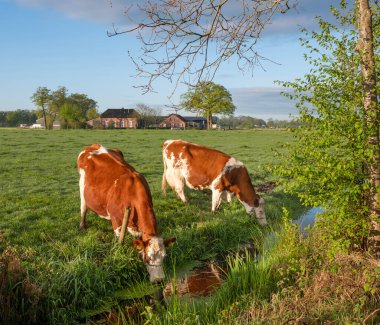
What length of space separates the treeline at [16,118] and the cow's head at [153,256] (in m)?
132

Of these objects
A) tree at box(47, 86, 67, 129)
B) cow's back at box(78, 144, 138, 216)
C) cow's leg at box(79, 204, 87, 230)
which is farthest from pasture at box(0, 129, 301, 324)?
tree at box(47, 86, 67, 129)

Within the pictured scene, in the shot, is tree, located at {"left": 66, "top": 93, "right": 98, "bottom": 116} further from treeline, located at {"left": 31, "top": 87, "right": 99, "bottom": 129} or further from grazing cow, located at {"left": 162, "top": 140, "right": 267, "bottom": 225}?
grazing cow, located at {"left": 162, "top": 140, "right": 267, "bottom": 225}

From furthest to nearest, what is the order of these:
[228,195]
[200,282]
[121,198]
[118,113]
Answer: [118,113], [228,195], [121,198], [200,282]

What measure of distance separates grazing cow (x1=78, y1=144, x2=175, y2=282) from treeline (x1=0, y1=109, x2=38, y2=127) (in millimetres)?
129466

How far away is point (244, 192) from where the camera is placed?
1147 cm

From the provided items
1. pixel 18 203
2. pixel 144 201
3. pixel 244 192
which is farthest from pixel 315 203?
pixel 18 203

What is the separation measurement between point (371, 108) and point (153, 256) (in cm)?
418

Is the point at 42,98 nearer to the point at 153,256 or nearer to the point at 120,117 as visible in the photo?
the point at 120,117

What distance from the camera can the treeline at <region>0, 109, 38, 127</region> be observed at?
130125mm

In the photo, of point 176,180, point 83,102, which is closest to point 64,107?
point 83,102

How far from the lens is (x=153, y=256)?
6723 millimetres

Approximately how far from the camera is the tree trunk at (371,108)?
588 centimetres

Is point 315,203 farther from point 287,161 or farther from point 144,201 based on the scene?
point 144,201

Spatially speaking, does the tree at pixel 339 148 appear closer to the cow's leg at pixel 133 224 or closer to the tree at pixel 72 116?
the cow's leg at pixel 133 224
